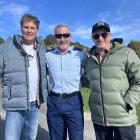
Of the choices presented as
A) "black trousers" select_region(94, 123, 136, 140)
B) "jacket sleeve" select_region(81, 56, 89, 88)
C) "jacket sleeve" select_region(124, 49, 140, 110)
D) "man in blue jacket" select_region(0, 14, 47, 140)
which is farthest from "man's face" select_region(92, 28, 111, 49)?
"black trousers" select_region(94, 123, 136, 140)

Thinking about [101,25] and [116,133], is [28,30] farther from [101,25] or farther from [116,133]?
[116,133]

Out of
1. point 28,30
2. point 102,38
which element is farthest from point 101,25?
point 28,30

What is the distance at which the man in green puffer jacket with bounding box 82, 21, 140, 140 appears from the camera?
5.19 metres

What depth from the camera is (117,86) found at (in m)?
5.23

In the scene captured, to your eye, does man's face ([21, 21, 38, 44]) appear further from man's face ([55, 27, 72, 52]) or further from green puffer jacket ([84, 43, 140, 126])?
green puffer jacket ([84, 43, 140, 126])

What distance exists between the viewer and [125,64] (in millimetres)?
5203

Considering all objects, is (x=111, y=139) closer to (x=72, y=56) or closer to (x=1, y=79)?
(x=72, y=56)

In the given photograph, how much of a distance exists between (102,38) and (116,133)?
4.29 feet

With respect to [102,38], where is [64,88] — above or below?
below

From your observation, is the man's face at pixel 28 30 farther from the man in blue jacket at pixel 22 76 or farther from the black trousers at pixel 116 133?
the black trousers at pixel 116 133

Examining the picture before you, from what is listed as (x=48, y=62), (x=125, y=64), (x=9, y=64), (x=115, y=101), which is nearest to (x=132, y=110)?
(x=115, y=101)

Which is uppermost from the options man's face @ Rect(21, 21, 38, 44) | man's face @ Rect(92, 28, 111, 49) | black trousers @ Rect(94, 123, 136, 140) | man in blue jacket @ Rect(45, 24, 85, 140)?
man's face @ Rect(21, 21, 38, 44)

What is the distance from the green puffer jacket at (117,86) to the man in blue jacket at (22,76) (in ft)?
2.87

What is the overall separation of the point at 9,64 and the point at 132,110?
1.80 meters
